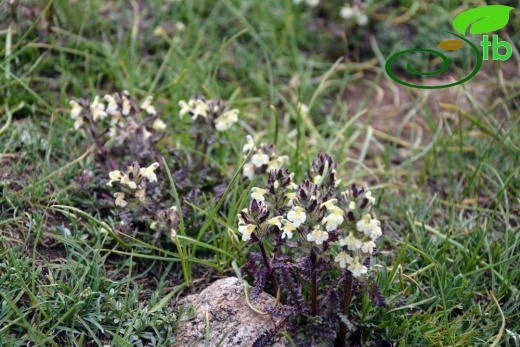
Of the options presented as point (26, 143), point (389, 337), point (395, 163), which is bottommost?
point (395, 163)

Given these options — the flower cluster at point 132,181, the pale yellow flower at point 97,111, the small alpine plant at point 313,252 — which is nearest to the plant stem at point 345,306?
the small alpine plant at point 313,252

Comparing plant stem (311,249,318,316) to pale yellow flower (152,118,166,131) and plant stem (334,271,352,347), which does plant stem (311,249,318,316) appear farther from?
pale yellow flower (152,118,166,131)

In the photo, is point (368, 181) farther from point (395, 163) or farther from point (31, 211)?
point (31, 211)

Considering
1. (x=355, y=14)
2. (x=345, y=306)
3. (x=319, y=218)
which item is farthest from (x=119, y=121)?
(x=355, y=14)

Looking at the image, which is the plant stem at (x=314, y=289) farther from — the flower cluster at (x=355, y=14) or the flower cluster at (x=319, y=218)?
the flower cluster at (x=355, y=14)

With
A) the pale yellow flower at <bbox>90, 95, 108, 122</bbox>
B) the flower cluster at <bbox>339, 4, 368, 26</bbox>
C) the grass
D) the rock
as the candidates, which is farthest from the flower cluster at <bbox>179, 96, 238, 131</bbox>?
the flower cluster at <bbox>339, 4, 368, 26</bbox>

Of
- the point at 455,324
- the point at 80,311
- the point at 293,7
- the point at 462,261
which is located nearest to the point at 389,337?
Result: the point at 455,324

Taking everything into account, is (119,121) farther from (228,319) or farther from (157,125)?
(228,319)
